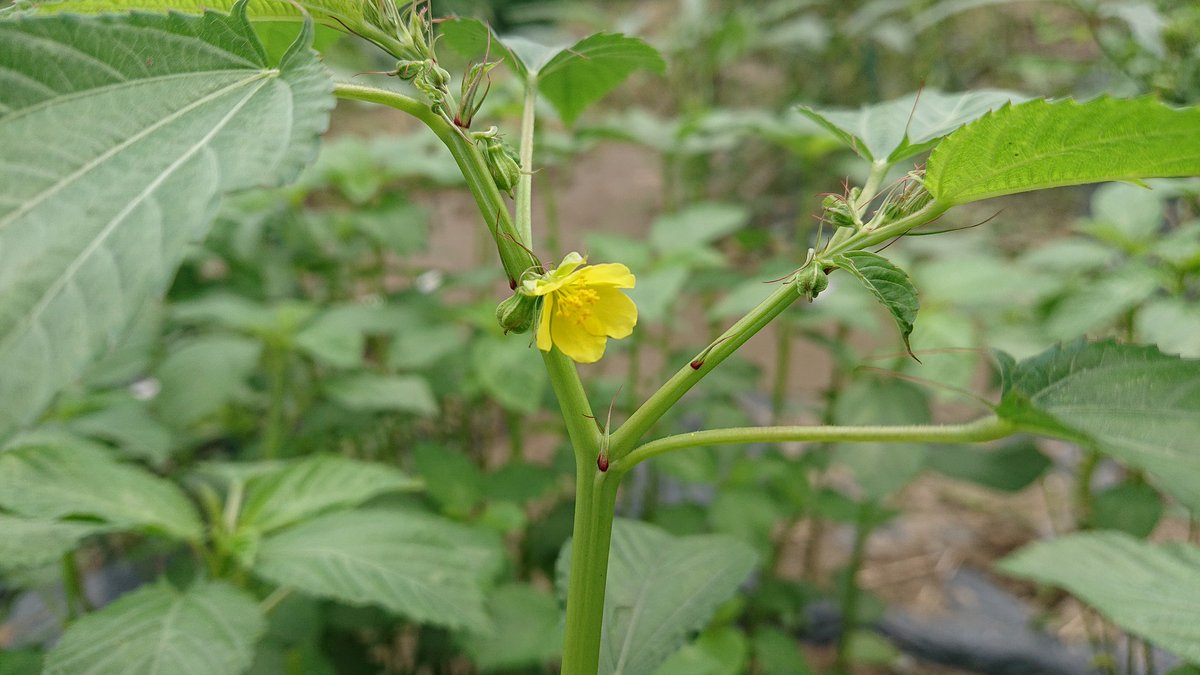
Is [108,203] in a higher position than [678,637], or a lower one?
higher

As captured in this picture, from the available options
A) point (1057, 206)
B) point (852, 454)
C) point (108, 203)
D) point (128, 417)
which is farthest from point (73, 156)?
point (1057, 206)

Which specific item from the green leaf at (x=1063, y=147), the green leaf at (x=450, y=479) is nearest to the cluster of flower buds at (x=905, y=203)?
the green leaf at (x=1063, y=147)

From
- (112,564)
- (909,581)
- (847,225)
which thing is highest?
(847,225)

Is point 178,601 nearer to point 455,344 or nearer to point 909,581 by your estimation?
point 455,344

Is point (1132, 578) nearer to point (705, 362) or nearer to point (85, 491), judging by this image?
point (705, 362)

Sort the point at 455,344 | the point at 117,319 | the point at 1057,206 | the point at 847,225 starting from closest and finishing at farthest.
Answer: the point at 117,319, the point at 847,225, the point at 455,344, the point at 1057,206

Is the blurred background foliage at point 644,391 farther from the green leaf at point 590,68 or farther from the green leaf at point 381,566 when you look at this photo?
the green leaf at point 590,68

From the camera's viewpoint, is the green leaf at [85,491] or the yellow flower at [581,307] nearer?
the yellow flower at [581,307]
